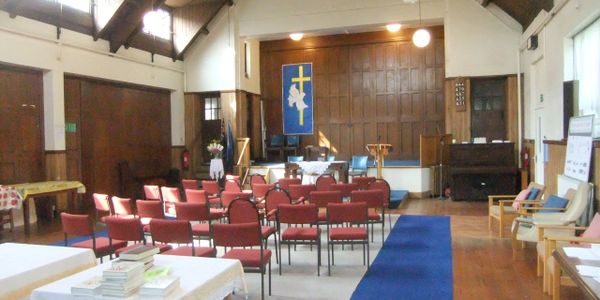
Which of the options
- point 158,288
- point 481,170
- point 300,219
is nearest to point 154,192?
point 300,219

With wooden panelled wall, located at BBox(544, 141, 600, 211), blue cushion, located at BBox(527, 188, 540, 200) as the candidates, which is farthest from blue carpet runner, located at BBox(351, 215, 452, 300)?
wooden panelled wall, located at BBox(544, 141, 600, 211)

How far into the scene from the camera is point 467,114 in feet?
37.9

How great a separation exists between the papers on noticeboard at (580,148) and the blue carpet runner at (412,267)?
1775 millimetres

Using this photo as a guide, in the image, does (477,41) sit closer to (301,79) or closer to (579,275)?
(301,79)

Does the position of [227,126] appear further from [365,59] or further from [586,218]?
[586,218]

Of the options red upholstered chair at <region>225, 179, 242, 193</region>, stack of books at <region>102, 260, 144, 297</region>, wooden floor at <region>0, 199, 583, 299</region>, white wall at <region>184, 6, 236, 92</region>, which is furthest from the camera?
white wall at <region>184, 6, 236, 92</region>

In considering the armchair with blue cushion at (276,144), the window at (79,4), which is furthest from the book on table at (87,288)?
the armchair with blue cushion at (276,144)

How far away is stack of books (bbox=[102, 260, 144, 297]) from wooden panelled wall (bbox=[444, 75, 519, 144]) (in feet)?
33.7

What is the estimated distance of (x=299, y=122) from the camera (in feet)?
49.2

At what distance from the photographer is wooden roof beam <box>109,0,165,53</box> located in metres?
10.6

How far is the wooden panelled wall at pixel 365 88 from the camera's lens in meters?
13.8

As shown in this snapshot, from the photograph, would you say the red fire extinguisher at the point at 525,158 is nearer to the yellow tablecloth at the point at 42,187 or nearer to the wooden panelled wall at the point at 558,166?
the wooden panelled wall at the point at 558,166

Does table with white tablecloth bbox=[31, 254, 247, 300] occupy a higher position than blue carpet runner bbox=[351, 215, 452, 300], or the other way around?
table with white tablecloth bbox=[31, 254, 247, 300]

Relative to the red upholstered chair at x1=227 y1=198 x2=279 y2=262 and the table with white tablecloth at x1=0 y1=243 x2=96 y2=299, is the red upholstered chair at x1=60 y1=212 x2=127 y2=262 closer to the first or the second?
the table with white tablecloth at x1=0 y1=243 x2=96 y2=299
